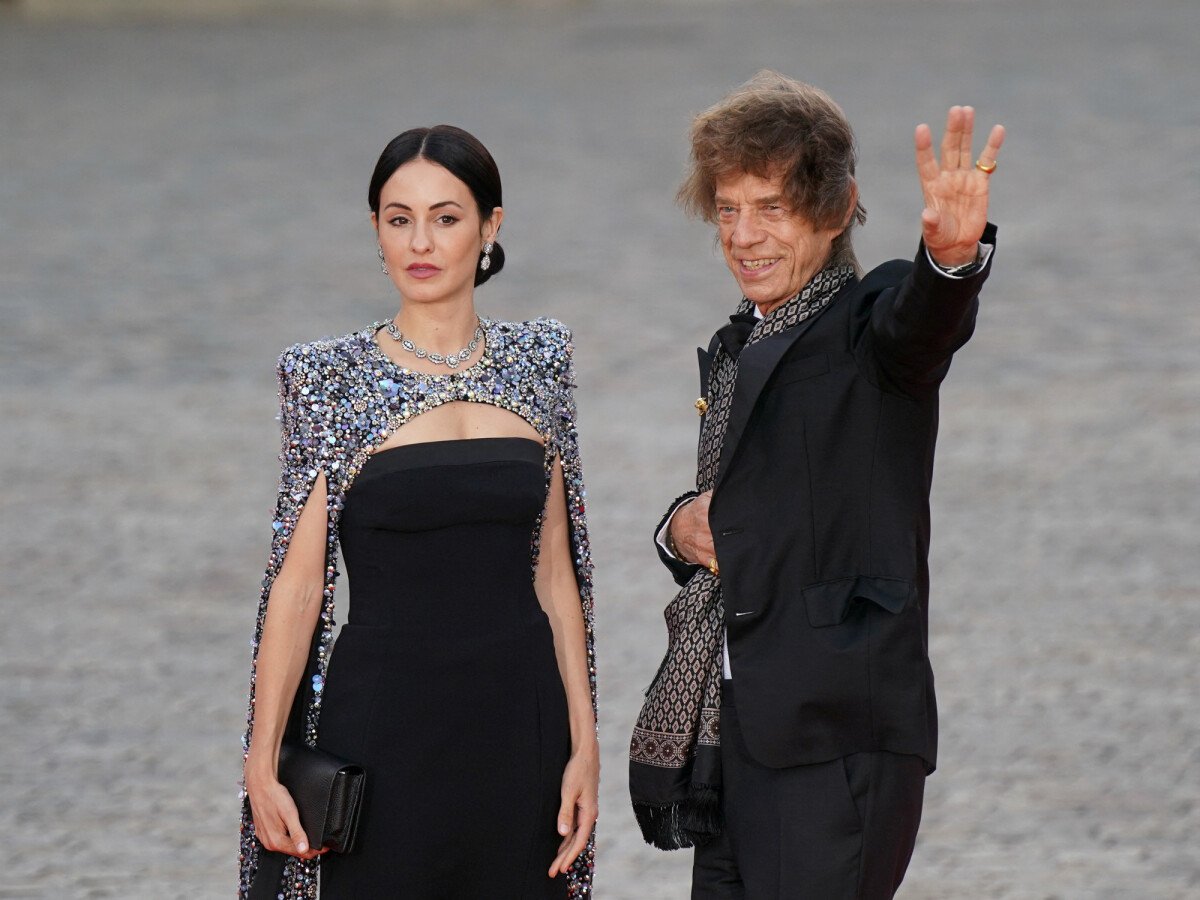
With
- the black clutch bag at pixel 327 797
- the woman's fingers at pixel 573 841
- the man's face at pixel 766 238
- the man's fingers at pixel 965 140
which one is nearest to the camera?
the man's fingers at pixel 965 140

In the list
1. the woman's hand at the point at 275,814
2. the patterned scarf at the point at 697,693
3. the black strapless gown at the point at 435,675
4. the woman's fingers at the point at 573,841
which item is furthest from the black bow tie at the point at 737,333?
the woman's hand at the point at 275,814

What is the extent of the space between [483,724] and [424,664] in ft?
0.49

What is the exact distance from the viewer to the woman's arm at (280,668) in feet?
9.75

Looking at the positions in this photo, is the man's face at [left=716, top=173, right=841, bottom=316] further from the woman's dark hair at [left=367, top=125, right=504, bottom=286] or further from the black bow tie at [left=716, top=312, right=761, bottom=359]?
the woman's dark hair at [left=367, top=125, right=504, bottom=286]

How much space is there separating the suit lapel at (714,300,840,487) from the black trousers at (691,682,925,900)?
45cm

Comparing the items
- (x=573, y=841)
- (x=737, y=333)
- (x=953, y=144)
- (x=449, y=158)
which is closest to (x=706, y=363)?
(x=737, y=333)

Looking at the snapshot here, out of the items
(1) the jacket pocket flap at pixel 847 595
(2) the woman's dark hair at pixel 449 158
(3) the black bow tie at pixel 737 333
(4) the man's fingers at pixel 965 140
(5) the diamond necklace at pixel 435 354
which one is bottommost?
(1) the jacket pocket flap at pixel 847 595

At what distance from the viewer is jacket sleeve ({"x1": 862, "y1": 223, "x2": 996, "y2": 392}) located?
2707mm

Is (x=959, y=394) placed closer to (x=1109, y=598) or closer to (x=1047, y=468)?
(x=1047, y=468)

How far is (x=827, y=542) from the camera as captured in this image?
9.82ft

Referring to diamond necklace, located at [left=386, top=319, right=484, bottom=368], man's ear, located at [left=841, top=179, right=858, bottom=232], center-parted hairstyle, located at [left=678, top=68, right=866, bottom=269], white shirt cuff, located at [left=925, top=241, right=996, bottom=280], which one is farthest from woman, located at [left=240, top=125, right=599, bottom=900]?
white shirt cuff, located at [left=925, top=241, right=996, bottom=280]

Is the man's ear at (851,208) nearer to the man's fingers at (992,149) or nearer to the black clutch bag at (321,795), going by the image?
the man's fingers at (992,149)

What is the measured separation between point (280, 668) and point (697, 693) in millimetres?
715

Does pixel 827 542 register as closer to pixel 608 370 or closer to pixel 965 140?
pixel 965 140
